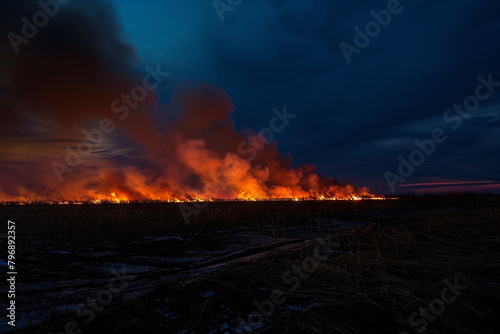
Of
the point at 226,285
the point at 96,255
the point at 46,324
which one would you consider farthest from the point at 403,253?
the point at 96,255

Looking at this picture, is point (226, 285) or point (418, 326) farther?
point (226, 285)

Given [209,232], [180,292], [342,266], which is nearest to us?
[180,292]

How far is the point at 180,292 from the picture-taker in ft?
13.0

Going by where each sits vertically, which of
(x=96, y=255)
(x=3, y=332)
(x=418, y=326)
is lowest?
(x=418, y=326)

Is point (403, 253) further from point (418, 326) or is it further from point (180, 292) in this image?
point (180, 292)

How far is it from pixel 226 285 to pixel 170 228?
32.3 ft

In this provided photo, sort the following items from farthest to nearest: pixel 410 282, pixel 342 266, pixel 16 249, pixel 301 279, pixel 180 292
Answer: pixel 16 249 → pixel 342 266 → pixel 301 279 → pixel 410 282 → pixel 180 292

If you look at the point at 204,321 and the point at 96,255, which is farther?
the point at 96,255

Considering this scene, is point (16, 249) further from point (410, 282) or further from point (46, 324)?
point (410, 282)

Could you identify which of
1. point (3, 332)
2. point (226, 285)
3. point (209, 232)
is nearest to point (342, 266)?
point (226, 285)

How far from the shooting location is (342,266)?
17.0 ft

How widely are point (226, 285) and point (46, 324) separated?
2.15 meters

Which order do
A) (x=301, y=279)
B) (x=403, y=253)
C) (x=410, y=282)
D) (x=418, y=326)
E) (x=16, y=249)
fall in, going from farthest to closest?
(x=16, y=249), (x=403, y=253), (x=301, y=279), (x=410, y=282), (x=418, y=326)

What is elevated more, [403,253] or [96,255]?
[96,255]
